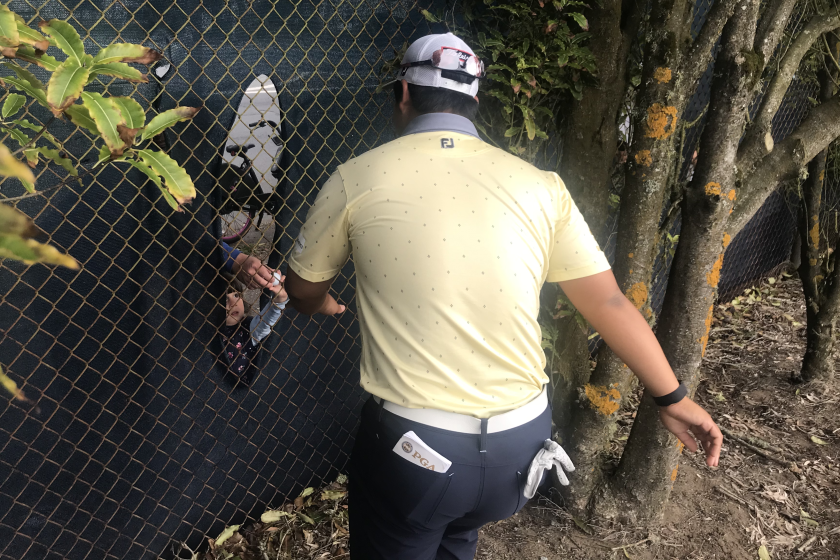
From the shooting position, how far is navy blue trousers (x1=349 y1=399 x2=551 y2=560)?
145 centimetres

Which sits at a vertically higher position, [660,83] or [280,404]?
[660,83]

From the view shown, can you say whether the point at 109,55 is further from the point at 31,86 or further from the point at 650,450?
the point at 650,450

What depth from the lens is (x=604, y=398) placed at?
2674 mm

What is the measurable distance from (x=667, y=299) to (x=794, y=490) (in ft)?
4.86

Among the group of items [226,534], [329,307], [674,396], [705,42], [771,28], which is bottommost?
[226,534]

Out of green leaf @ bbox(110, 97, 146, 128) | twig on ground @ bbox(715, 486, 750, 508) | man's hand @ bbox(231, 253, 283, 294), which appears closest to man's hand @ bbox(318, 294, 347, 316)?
man's hand @ bbox(231, 253, 283, 294)

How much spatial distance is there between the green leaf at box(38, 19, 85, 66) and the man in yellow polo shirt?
1.97 feet

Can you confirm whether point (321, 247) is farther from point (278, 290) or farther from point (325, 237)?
point (278, 290)

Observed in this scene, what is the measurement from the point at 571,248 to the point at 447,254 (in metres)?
0.37

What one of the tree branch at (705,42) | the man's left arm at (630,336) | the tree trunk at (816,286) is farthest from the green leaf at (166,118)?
the tree trunk at (816,286)

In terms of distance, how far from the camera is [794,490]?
3094 millimetres

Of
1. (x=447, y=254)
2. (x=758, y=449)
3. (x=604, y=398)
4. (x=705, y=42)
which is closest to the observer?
(x=447, y=254)

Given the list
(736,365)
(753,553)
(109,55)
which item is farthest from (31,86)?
(736,365)

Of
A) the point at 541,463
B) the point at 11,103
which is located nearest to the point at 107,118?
the point at 11,103
